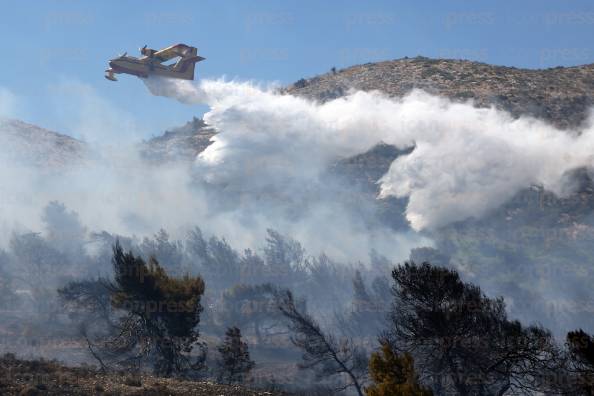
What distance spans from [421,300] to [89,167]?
164 metres

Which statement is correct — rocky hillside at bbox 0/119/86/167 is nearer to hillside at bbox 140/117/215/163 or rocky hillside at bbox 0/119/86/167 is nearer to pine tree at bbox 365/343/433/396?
hillside at bbox 140/117/215/163

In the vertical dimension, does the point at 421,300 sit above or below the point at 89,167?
below

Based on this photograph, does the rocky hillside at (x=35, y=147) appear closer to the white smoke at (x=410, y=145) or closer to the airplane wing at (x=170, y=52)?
the white smoke at (x=410, y=145)

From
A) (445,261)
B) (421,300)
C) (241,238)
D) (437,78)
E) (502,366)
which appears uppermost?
(437,78)

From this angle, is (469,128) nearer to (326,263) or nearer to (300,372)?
(326,263)

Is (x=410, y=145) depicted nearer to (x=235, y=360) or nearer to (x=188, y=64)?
(x=188, y=64)

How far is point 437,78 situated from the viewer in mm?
156250

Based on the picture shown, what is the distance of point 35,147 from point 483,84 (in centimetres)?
12133

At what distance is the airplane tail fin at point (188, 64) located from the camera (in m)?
97.8

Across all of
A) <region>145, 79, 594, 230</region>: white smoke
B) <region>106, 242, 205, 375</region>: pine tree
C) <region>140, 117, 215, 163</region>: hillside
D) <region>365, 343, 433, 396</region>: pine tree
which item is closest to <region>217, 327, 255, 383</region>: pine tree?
<region>106, 242, 205, 375</region>: pine tree

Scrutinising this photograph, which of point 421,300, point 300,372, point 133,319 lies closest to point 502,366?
point 421,300

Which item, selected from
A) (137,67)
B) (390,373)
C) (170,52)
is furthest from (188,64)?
(390,373)

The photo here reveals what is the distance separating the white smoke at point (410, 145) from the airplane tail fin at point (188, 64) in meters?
13.0

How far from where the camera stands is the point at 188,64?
324 feet
